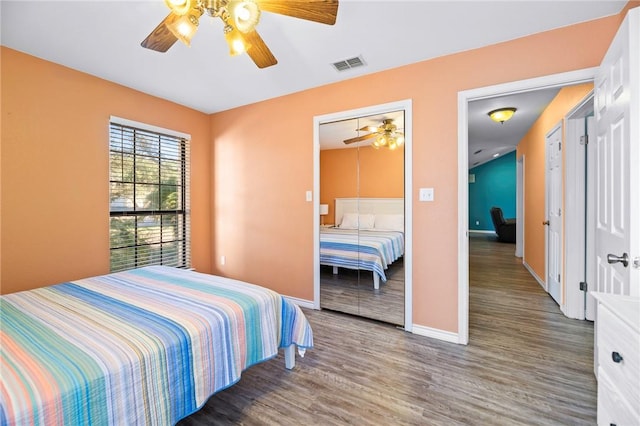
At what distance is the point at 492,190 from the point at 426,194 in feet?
28.0

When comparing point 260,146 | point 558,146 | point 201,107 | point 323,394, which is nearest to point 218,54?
point 260,146

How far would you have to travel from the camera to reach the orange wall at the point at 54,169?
7.47 ft

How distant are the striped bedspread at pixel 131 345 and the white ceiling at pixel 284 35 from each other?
6.15 ft

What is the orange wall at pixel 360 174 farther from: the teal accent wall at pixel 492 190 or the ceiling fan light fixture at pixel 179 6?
the teal accent wall at pixel 492 190

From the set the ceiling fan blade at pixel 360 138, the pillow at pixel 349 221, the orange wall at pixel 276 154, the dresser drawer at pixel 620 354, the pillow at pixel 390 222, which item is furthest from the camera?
the pillow at pixel 349 221

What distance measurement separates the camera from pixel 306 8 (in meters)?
1.44

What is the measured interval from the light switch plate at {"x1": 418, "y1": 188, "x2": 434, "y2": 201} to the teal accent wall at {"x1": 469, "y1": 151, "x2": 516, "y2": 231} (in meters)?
8.34

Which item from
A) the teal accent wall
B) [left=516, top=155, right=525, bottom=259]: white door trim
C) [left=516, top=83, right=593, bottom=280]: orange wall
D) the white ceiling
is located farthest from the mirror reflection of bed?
the teal accent wall

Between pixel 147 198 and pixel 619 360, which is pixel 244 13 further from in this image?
pixel 147 198

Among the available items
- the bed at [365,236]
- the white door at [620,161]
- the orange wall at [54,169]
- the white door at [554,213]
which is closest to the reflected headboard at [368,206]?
the bed at [365,236]

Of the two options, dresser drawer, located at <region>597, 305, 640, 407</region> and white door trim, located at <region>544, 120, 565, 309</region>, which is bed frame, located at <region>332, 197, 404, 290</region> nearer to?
dresser drawer, located at <region>597, 305, 640, 407</region>

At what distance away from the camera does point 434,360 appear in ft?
6.84

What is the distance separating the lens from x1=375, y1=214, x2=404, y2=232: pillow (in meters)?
2.65

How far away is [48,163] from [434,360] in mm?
3660
